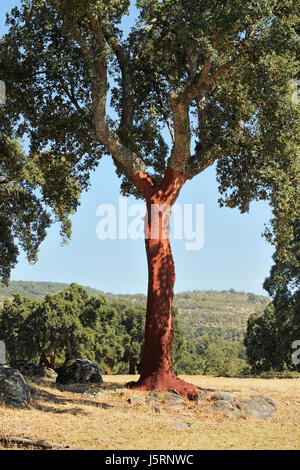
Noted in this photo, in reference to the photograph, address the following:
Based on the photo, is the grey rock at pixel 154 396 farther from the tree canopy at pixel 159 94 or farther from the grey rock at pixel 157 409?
the tree canopy at pixel 159 94

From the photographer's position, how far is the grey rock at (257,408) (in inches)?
501

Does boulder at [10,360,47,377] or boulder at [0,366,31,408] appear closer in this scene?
boulder at [0,366,31,408]

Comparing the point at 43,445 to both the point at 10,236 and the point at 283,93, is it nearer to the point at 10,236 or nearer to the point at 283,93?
the point at 283,93

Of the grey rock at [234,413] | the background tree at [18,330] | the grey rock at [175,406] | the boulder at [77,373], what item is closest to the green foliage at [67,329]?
the background tree at [18,330]

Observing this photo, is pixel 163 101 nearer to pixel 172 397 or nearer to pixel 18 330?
pixel 172 397

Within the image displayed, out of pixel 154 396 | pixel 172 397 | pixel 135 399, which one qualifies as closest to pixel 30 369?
pixel 135 399

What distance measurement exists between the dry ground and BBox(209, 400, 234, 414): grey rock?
252 mm

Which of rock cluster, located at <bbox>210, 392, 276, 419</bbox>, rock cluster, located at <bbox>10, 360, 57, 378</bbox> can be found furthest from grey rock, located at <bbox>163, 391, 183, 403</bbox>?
rock cluster, located at <bbox>10, 360, 57, 378</bbox>

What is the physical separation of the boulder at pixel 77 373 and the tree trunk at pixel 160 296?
2629 millimetres

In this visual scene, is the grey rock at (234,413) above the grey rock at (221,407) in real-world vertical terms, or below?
below

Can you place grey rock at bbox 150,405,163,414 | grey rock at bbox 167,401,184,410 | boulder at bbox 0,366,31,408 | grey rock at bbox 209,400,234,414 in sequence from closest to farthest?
boulder at bbox 0,366,31,408 → grey rock at bbox 150,405,163,414 → grey rock at bbox 209,400,234,414 → grey rock at bbox 167,401,184,410

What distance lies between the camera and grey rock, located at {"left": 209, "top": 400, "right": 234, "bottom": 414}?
41.5 feet

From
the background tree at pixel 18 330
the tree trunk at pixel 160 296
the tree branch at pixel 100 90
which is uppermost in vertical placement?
the tree branch at pixel 100 90

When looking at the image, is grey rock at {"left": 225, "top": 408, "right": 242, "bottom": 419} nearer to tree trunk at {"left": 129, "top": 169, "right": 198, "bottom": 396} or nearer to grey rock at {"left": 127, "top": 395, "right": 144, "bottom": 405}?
tree trunk at {"left": 129, "top": 169, "right": 198, "bottom": 396}
